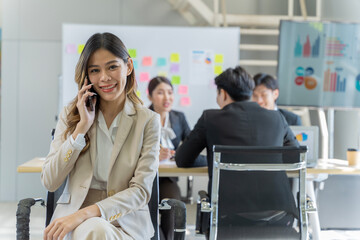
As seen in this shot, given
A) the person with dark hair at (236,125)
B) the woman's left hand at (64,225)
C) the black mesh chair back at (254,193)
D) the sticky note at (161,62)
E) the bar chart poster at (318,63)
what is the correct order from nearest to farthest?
the woman's left hand at (64,225) → the black mesh chair back at (254,193) → the person with dark hair at (236,125) → the bar chart poster at (318,63) → the sticky note at (161,62)

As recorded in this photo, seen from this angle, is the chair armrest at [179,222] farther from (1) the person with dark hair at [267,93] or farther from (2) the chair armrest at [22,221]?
(1) the person with dark hair at [267,93]

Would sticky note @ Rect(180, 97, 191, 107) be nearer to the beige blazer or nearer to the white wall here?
the white wall

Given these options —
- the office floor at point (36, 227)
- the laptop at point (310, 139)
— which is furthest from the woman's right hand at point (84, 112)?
the office floor at point (36, 227)

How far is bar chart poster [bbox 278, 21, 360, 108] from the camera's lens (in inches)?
168

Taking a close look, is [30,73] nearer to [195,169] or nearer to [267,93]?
[267,93]

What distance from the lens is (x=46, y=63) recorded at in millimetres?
5293

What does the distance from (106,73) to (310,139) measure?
1608 millimetres

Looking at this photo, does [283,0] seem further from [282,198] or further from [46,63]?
[282,198]

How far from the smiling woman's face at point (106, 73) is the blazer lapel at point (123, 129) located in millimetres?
72

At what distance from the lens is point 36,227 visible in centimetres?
420

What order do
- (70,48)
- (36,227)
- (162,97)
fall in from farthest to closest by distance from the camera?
1. (70,48)
2. (36,227)
3. (162,97)

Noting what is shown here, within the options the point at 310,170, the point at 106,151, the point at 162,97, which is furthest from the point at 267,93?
the point at 106,151

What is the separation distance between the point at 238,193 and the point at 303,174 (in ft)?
0.94

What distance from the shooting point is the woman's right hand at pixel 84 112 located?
1782mm
